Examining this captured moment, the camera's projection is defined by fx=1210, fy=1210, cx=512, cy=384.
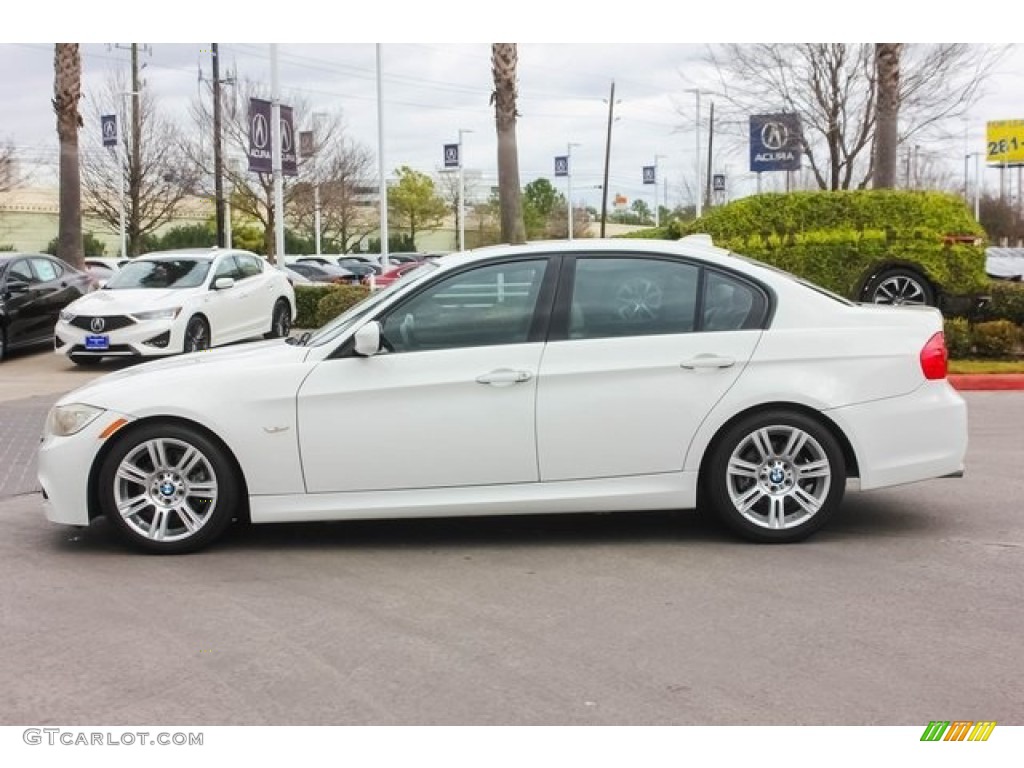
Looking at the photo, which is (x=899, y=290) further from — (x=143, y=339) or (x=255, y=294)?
(x=143, y=339)

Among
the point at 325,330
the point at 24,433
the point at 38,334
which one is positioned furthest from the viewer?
the point at 38,334

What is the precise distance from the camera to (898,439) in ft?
20.5

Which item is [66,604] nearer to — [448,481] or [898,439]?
[448,481]

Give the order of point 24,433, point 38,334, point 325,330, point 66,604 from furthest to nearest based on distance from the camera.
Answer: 1. point 38,334
2. point 24,433
3. point 325,330
4. point 66,604

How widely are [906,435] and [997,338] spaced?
8615 millimetres

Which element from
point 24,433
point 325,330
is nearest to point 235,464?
point 325,330

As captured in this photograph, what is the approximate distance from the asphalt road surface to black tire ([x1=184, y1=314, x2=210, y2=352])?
29.1 ft

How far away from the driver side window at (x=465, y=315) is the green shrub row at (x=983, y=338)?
30.1ft

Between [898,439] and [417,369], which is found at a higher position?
[417,369]

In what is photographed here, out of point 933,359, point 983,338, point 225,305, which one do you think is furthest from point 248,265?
point 933,359

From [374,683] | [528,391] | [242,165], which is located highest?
[242,165]

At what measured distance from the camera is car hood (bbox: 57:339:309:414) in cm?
614

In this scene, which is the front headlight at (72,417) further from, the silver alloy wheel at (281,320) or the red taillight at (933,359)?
the silver alloy wheel at (281,320)

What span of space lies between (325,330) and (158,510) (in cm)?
131
